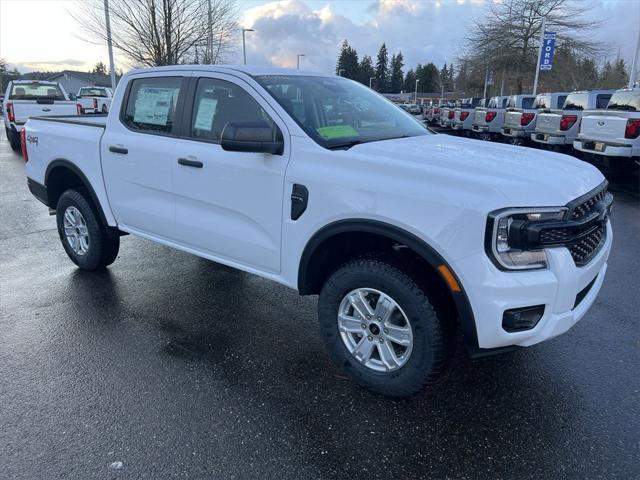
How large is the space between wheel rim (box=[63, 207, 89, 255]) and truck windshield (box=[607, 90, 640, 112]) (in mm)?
9627

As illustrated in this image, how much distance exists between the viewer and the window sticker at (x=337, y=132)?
3294mm

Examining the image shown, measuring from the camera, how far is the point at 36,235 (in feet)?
21.8

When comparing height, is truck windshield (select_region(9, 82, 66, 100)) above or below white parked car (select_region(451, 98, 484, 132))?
above

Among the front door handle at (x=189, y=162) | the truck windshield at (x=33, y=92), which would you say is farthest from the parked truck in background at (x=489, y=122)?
the front door handle at (x=189, y=162)

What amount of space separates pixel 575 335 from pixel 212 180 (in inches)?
115

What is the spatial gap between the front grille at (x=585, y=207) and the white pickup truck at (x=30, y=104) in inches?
563

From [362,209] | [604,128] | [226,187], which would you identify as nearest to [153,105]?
[226,187]

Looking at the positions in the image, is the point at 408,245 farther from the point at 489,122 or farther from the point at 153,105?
the point at 489,122

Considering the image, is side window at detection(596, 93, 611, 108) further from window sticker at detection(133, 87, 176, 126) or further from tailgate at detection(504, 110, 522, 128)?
window sticker at detection(133, 87, 176, 126)

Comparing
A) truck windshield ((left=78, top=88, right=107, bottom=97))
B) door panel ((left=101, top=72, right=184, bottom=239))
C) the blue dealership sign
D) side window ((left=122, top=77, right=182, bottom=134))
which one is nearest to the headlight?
door panel ((left=101, top=72, right=184, bottom=239))

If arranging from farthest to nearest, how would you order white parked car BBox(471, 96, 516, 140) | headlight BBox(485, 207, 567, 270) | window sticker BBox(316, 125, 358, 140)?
white parked car BBox(471, 96, 516, 140), window sticker BBox(316, 125, 358, 140), headlight BBox(485, 207, 567, 270)

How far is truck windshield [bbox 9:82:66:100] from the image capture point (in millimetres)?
16625

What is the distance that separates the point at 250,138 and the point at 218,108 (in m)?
0.79

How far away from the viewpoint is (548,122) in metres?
12.7
